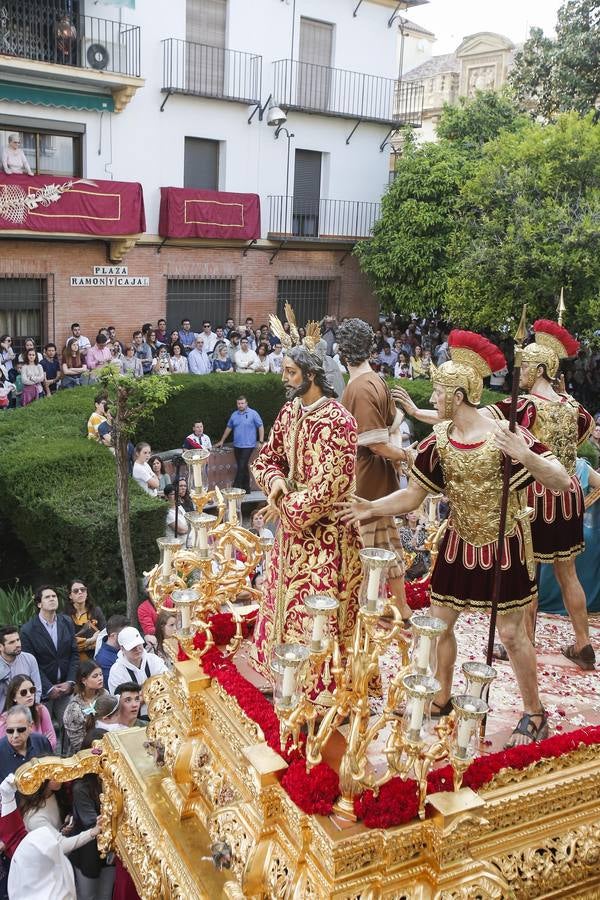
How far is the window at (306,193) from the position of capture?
2170 centimetres

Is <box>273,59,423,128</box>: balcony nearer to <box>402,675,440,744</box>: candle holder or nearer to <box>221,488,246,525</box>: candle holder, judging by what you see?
<box>221,488,246,525</box>: candle holder

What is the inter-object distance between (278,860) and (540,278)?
14.8 m

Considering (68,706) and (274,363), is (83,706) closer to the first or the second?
(68,706)

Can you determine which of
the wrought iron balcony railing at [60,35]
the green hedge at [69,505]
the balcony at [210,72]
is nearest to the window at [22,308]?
the wrought iron balcony railing at [60,35]

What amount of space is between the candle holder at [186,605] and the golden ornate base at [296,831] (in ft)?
0.68

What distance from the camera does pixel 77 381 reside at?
47.9 feet

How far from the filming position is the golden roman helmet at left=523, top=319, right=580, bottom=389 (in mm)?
5211

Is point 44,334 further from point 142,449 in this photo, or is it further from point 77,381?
point 142,449

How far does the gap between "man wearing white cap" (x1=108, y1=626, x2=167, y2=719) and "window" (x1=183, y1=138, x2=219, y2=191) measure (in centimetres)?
1527

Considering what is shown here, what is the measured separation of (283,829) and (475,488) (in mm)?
1704

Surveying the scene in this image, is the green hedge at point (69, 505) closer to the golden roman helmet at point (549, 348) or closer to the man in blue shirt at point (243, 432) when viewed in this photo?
the man in blue shirt at point (243, 432)

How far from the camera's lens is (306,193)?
2198 centimetres

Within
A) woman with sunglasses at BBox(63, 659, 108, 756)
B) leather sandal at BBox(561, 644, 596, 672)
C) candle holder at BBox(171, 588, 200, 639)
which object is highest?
candle holder at BBox(171, 588, 200, 639)

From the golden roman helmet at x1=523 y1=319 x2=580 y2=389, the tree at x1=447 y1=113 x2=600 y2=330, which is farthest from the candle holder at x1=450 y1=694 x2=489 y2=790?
the tree at x1=447 y1=113 x2=600 y2=330
